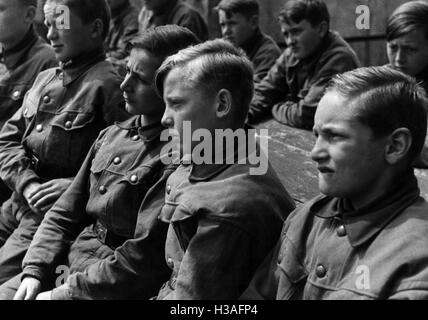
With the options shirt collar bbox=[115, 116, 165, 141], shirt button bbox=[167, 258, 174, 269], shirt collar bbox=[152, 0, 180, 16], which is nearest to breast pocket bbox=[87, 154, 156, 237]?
shirt collar bbox=[115, 116, 165, 141]

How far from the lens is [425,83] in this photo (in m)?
4.20

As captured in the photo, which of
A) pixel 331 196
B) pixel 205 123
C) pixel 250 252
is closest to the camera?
pixel 331 196

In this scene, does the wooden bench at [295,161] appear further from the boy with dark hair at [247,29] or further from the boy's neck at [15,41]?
the boy's neck at [15,41]

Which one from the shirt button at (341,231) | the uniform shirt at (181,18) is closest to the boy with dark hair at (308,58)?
the uniform shirt at (181,18)

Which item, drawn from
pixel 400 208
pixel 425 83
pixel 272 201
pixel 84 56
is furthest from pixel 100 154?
pixel 425 83

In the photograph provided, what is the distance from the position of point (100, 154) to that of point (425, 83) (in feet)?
6.05

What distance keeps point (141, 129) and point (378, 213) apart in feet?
4.31

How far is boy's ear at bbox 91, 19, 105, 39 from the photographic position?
4000mm

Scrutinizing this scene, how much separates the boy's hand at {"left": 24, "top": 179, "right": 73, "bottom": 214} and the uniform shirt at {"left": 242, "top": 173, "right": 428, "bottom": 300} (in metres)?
1.54

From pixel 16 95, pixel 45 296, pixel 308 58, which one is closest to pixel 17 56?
pixel 16 95

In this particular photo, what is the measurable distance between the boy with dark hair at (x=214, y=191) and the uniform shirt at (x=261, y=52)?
134 inches

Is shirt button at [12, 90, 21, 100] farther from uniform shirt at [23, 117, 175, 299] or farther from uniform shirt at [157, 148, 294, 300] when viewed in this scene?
uniform shirt at [157, 148, 294, 300]

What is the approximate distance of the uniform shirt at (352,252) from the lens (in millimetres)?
2064
